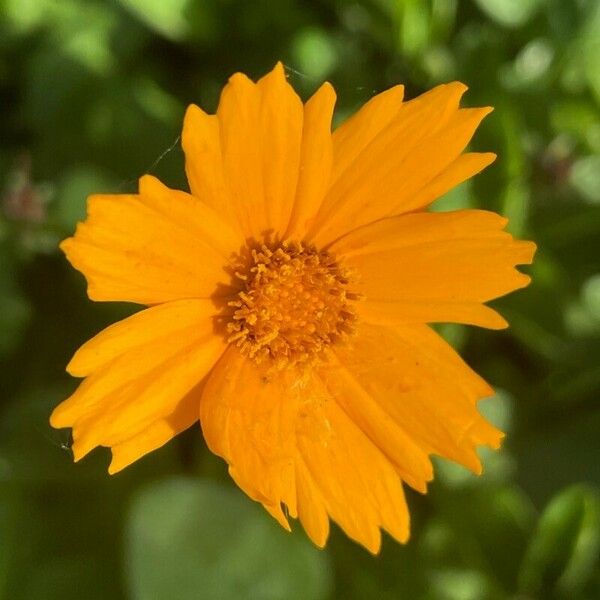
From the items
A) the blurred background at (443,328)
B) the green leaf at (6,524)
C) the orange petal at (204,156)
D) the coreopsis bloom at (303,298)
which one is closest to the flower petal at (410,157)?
the coreopsis bloom at (303,298)

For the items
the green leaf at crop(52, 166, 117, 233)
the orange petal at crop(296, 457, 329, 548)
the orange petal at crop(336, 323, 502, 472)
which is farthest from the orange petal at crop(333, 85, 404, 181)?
the green leaf at crop(52, 166, 117, 233)

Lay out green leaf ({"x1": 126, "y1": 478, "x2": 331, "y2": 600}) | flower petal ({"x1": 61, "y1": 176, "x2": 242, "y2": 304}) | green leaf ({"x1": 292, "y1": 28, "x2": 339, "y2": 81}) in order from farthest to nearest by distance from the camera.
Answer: green leaf ({"x1": 292, "y1": 28, "x2": 339, "y2": 81}), green leaf ({"x1": 126, "y1": 478, "x2": 331, "y2": 600}), flower petal ({"x1": 61, "y1": 176, "x2": 242, "y2": 304})

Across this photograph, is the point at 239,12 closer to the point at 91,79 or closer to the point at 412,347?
the point at 91,79

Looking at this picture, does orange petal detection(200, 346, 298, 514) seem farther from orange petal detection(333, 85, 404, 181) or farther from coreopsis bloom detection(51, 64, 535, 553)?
orange petal detection(333, 85, 404, 181)

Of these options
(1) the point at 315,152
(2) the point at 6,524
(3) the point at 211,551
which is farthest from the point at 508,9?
(2) the point at 6,524

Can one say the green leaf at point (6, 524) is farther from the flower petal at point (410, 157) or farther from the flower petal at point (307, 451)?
the flower petal at point (410, 157)

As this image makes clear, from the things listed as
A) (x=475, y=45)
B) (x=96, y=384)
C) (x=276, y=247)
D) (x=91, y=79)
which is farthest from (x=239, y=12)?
(x=96, y=384)
